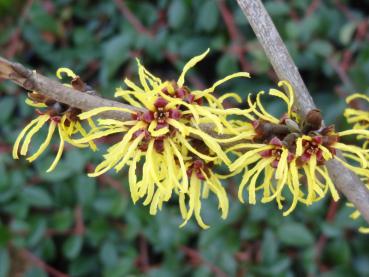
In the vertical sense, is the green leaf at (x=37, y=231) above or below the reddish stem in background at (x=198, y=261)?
above

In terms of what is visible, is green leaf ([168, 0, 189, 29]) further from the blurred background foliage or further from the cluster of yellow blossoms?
the cluster of yellow blossoms

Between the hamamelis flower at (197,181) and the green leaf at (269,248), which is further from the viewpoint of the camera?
the green leaf at (269,248)

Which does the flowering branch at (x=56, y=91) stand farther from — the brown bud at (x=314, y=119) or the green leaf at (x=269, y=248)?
the green leaf at (x=269, y=248)

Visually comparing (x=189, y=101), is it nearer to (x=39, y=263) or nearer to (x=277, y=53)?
(x=277, y=53)

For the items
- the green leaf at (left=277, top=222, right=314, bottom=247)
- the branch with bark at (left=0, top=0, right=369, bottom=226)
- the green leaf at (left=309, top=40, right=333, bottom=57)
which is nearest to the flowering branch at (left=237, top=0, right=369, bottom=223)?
the branch with bark at (left=0, top=0, right=369, bottom=226)

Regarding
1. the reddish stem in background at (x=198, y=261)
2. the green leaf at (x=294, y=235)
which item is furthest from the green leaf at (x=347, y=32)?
the reddish stem in background at (x=198, y=261)

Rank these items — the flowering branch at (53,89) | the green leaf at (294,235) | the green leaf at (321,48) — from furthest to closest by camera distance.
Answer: the green leaf at (321,48), the green leaf at (294,235), the flowering branch at (53,89)

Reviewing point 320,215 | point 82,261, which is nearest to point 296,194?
point 320,215

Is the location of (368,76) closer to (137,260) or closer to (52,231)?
(137,260)
